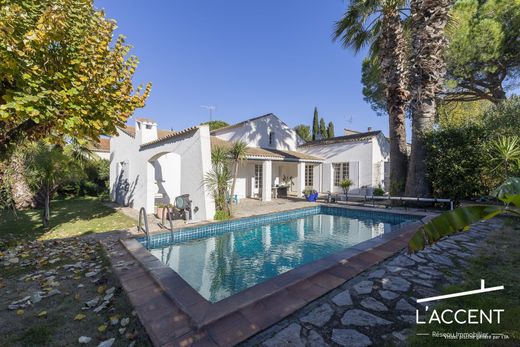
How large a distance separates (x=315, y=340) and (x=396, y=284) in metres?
2.54

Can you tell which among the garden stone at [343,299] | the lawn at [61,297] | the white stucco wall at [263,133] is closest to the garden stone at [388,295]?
the garden stone at [343,299]

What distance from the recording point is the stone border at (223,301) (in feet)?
10.8

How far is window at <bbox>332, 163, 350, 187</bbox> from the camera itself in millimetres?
21855

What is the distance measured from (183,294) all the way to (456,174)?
14.8 meters

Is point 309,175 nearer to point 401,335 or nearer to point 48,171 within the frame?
point 48,171

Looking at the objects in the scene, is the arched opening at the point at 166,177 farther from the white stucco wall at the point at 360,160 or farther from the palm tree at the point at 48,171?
the white stucco wall at the point at 360,160

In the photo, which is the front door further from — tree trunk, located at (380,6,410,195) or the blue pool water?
tree trunk, located at (380,6,410,195)

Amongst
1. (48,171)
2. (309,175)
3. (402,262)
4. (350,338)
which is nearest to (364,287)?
(350,338)

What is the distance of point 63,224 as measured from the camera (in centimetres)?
1132

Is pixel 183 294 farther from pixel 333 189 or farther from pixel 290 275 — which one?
pixel 333 189

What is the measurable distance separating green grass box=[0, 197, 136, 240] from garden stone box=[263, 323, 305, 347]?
30.8 ft

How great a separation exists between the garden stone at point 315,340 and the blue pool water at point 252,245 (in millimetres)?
2939

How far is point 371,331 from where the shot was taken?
10.8 feet

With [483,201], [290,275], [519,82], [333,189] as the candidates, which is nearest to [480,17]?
[519,82]
